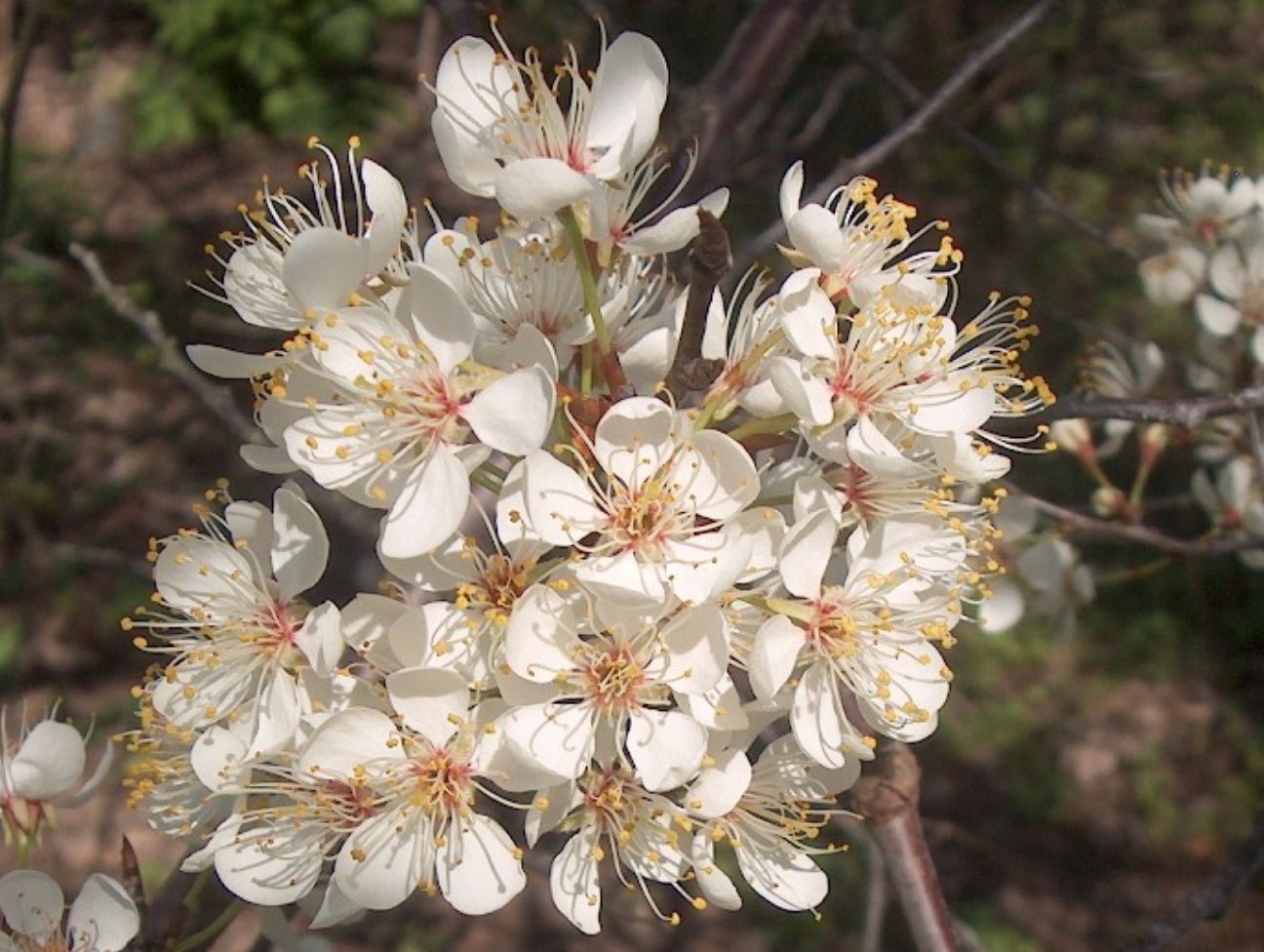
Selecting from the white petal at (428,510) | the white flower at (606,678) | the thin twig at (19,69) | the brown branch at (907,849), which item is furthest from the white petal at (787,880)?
the thin twig at (19,69)

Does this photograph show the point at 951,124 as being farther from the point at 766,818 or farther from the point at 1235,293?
the point at 766,818

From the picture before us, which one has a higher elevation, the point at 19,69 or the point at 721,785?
the point at 721,785

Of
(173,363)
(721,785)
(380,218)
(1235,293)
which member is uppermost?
(1235,293)

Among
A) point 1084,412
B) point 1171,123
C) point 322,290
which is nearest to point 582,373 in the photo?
point 322,290

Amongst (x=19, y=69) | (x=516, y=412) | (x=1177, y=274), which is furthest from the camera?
(x=1177, y=274)

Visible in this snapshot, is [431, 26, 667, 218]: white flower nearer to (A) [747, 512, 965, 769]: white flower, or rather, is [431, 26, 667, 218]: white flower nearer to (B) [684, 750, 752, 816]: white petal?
(A) [747, 512, 965, 769]: white flower

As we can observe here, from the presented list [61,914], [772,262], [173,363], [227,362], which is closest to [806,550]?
[227,362]

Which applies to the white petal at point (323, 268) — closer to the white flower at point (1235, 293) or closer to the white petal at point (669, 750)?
the white petal at point (669, 750)

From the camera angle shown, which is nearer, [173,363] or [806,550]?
[806,550]

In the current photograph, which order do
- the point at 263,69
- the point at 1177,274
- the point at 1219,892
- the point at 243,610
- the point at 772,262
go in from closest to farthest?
1. the point at 243,610
2. the point at 1219,892
3. the point at 1177,274
4. the point at 772,262
5. the point at 263,69
